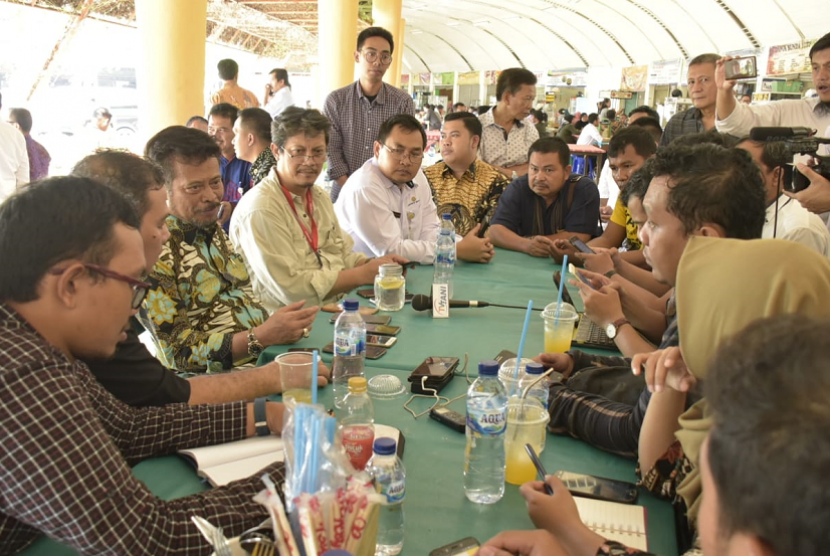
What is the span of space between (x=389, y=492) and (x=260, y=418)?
1.84ft

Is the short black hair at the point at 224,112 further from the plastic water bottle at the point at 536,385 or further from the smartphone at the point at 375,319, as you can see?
the plastic water bottle at the point at 536,385

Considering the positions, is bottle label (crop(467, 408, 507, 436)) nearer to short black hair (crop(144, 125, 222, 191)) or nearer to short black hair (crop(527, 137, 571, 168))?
short black hair (crop(144, 125, 222, 191))

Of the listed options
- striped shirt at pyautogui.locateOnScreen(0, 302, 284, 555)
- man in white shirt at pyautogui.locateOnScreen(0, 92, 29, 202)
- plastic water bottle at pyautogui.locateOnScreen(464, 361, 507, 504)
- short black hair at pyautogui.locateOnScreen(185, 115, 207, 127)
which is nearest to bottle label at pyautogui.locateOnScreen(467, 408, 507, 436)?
plastic water bottle at pyautogui.locateOnScreen(464, 361, 507, 504)

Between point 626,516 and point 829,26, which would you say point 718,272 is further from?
point 829,26

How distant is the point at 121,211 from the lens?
1188mm

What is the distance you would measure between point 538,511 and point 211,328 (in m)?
1.60

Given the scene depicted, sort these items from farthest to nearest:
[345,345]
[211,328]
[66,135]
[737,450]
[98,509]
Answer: [66,135], [211,328], [345,345], [98,509], [737,450]

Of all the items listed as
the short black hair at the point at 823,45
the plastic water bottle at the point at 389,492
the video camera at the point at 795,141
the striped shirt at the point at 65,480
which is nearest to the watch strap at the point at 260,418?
the striped shirt at the point at 65,480

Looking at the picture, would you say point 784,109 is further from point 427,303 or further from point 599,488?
point 599,488

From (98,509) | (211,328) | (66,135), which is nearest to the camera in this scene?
(98,509)

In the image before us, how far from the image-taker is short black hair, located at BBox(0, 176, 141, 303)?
106 cm

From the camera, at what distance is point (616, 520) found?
126cm

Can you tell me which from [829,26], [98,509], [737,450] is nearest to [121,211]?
[98,509]

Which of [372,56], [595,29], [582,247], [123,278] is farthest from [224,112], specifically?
[595,29]
